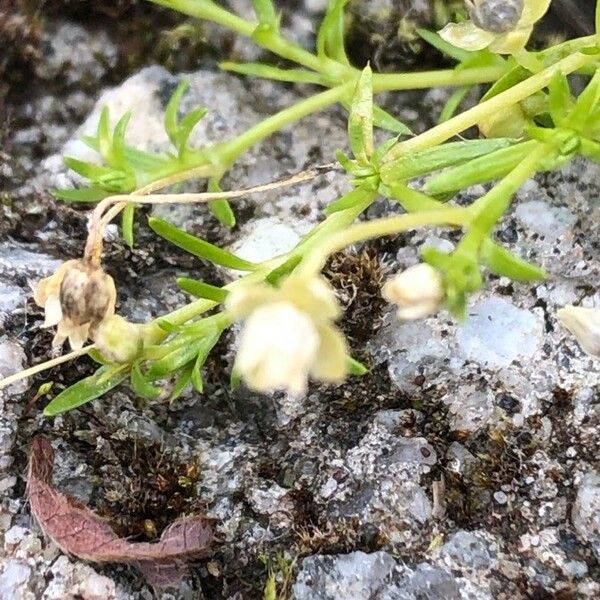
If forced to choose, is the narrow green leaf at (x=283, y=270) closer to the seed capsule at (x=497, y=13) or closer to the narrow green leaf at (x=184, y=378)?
the narrow green leaf at (x=184, y=378)

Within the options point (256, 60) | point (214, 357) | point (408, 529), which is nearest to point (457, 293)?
point (408, 529)

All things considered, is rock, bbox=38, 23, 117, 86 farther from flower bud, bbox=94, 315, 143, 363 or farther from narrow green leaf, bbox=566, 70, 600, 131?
narrow green leaf, bbox=566, 70, 600, 131

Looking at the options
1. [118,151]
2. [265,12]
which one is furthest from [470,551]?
[265,12]

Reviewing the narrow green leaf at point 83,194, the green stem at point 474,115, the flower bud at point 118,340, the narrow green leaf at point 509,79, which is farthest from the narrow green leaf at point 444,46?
the flower bud at point 118,340

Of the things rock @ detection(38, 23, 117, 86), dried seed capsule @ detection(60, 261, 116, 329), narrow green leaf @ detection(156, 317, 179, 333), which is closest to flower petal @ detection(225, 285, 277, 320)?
dried seed capsule @ detection(60, 261, 116, 329)

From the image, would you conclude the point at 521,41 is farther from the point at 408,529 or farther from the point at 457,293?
the point at 408,529

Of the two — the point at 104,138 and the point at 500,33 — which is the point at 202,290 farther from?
the point at 500,33
